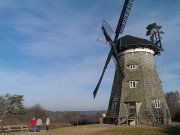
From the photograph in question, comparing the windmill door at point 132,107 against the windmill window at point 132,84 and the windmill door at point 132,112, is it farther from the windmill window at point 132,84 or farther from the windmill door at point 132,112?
the windmill window at point 132,84

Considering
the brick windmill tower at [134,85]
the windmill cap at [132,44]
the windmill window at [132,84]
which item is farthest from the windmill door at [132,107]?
the windmill cap at [132,44]

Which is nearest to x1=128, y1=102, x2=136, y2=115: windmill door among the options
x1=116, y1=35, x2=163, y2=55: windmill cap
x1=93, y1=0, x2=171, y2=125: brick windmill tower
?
x1=93, y1=0, x2=171, y2=125: brick windmill tower

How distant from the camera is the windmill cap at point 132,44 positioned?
2120cm

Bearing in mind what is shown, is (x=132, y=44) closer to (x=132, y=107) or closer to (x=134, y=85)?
(x=134, y=85)

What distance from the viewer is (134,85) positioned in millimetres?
20719

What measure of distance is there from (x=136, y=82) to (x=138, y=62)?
279 cm

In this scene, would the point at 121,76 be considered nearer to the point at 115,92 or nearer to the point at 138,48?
the point at 115,92

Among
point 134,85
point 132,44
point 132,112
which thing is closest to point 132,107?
point 132,112

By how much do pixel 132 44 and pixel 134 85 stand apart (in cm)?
549

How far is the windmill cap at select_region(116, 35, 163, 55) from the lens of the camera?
69.6ft

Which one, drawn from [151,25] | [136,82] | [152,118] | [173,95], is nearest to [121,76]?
[136,82]

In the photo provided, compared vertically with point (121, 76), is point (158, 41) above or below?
above

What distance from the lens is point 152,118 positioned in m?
18.8

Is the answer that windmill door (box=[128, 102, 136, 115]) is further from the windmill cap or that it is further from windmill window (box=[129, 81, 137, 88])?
the windmill cap
